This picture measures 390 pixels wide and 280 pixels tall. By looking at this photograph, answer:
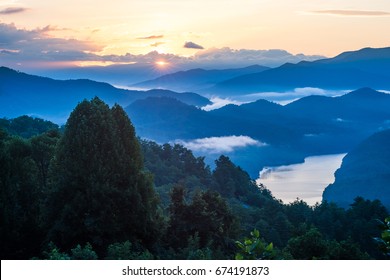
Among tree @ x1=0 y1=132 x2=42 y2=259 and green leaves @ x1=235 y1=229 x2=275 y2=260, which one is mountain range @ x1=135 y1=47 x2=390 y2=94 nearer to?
tree @ x1=0 y1=132 x2=42 y2=259

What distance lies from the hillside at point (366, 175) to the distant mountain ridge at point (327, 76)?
1693 cm

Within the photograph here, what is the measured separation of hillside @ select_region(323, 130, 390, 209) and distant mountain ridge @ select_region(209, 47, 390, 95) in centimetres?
1693

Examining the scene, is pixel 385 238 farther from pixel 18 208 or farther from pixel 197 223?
pixel 18 208

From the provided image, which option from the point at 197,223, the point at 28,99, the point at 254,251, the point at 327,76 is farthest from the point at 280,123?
the point at 254,251

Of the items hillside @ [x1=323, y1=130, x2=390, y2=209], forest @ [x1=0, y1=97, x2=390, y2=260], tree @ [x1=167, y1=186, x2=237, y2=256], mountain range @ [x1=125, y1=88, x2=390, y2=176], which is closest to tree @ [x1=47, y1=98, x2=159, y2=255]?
forest @ [x1=0, y1=97, x2=390, y2=260]

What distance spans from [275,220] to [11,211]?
24711mm

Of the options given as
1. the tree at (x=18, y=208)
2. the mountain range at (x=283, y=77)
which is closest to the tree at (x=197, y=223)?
the tree at (x=18, y=208)

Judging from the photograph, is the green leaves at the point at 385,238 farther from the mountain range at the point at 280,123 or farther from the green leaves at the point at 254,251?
the mountain range at the point at 280,123

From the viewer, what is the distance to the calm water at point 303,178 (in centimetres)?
8081

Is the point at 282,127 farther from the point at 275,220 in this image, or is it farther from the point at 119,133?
the point at 119,133

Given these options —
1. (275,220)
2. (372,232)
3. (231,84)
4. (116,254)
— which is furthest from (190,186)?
(231,84)

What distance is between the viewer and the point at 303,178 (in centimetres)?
10181

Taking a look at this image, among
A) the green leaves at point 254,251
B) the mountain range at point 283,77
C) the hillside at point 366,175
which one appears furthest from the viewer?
the mountain range at point 283,77
